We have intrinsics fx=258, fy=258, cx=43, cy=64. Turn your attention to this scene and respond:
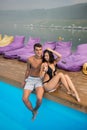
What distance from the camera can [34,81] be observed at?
3271 millimetres

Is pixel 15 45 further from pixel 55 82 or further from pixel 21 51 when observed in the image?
pixel 55 82

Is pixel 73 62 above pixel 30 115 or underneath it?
above

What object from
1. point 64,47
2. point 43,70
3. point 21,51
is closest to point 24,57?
point 21,51

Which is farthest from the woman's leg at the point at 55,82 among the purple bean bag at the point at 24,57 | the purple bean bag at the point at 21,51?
the purple bean bag at the point at 21,51

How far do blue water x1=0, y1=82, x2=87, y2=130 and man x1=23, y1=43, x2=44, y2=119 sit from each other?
0.52ft

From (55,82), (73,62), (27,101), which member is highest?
(55,82)

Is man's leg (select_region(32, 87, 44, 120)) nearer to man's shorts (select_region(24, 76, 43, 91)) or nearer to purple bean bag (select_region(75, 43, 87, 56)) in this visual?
man's shorts (select_region(24, 76, 43, 91))

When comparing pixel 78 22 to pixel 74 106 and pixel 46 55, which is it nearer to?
pixel 46 55

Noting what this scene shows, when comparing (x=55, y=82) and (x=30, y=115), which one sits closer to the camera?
(x=55, y=82)

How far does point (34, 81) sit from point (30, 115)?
52 centimetres

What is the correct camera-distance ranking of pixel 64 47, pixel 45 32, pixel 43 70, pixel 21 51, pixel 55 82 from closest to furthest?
pixel 55 82
pixel 43 70
pixel 64 47
pixel 21 51
pixel 45 32

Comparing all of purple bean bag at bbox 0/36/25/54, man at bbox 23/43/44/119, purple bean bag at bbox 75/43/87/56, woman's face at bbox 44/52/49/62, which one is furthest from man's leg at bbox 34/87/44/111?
purple bean bag at bbox 0/36/25/54

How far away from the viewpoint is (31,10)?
5.84 m

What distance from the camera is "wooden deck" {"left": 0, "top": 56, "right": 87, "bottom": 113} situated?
2.92 metres
